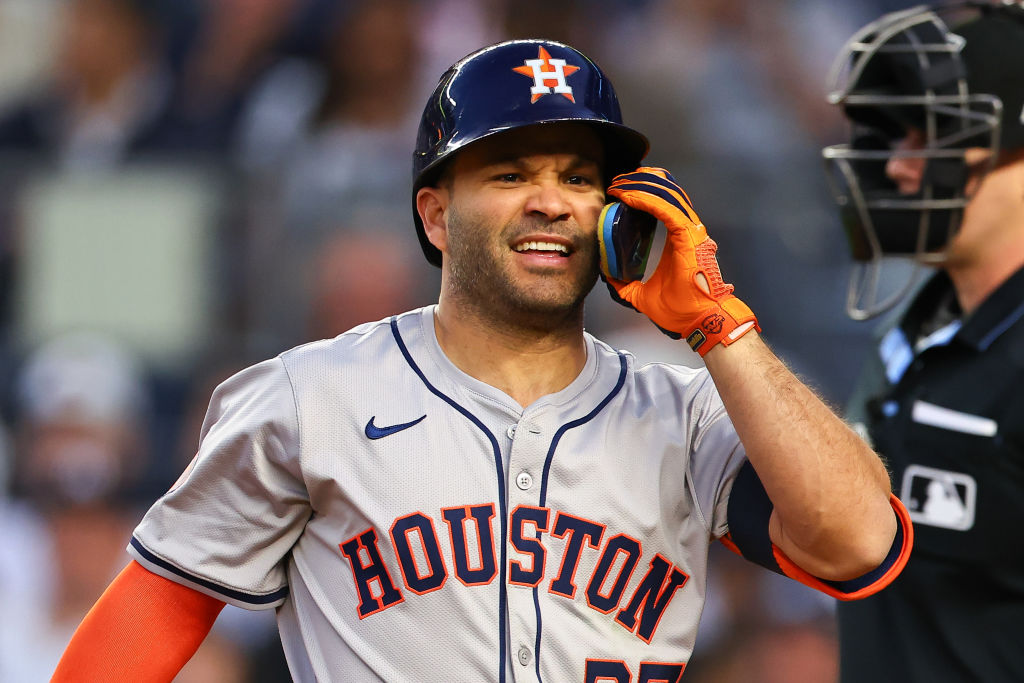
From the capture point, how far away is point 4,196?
194 inches

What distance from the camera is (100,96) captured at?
5.53m

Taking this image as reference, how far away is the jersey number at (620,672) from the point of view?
204 cm

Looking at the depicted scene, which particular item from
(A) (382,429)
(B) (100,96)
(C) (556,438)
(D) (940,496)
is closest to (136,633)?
(A) (382,429)

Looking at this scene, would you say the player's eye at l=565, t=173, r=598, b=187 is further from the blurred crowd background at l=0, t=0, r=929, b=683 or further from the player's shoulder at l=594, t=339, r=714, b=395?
the blurred crowd background at l=0, t=0, r=929, b=683

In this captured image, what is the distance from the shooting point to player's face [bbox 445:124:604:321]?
2.15 meters

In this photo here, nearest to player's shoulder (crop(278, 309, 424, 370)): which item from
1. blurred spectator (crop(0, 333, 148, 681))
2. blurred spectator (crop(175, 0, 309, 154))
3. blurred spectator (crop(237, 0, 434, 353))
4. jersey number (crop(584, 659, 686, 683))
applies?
jersey number (crop(584, 659, 686, 683))

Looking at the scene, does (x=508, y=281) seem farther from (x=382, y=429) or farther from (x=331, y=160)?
(x=331, y=160)

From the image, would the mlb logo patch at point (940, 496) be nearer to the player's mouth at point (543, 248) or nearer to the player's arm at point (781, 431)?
the player's arm at point (781, 431)

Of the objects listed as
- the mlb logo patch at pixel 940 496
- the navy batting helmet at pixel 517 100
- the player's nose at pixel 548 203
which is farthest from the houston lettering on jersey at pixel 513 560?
the mlb logo patch at pixel 940 496

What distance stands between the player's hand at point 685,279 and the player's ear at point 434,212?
14.5 inches

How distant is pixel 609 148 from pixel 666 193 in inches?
10.8

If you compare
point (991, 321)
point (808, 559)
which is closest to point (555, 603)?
point (808, 559)

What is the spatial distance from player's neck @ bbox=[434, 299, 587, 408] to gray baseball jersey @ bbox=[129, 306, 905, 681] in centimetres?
4

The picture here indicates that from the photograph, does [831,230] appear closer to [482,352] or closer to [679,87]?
[679,87]
